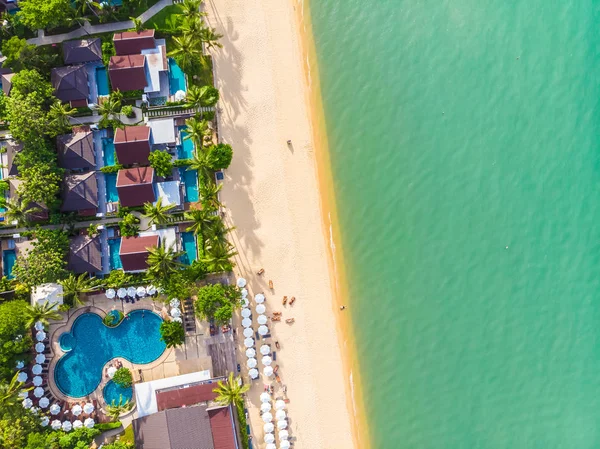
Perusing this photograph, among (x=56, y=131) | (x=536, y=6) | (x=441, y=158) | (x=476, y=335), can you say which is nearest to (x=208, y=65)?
(x=56, y=131)

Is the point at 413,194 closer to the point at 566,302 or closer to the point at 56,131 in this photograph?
the point at 566,302

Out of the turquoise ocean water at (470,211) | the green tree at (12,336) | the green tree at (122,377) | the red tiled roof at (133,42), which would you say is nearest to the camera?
the green tree at (12,336)

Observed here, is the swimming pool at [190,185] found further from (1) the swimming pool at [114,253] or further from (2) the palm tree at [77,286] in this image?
(2) the palm tree at [77,286]

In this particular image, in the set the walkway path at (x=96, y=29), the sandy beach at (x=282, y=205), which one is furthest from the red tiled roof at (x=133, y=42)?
the sandy beach at (x=282, y=205)

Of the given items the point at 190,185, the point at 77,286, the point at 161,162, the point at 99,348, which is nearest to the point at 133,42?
the point at 161,162

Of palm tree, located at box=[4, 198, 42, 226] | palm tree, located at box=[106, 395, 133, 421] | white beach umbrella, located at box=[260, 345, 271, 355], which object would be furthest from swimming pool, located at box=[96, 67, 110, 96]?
palm tree, located at box=[106, 395, 133, 421]

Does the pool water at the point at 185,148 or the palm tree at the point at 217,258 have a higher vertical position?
the pool water at the point at 185,148

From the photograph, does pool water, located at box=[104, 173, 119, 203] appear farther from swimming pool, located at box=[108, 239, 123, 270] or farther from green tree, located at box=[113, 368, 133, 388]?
green tree, located at box=[113, 368, 133, 388]
